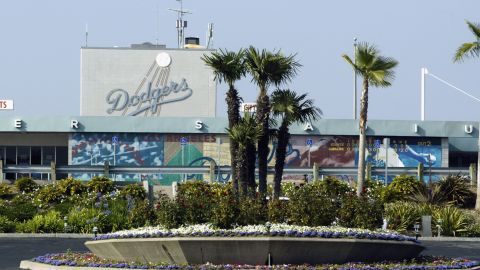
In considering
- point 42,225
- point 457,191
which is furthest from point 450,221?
point 42,225

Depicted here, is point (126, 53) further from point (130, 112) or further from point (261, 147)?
point (261, 147)

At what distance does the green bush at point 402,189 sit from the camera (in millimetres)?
47875

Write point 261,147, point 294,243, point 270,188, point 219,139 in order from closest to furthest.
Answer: point 294,243, point 261,147, point 270,188, point 219,139

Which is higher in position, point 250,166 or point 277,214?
point 250,166

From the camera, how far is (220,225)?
26.1m

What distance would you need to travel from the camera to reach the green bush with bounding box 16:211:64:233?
1684 inches

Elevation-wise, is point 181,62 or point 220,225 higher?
point 181,62

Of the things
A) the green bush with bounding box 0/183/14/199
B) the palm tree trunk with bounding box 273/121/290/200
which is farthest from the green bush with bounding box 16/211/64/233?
the palm tree trunk with bounding box 273/121/290/200

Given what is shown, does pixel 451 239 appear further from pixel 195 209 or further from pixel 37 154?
pixel 37 154

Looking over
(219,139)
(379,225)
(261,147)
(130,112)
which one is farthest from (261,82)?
(130,112)

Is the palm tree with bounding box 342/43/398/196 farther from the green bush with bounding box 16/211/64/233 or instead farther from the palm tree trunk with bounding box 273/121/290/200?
the green bush with bounding box 16/211/64/233

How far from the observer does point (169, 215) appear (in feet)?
87.7

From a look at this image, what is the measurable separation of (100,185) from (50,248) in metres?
14.8

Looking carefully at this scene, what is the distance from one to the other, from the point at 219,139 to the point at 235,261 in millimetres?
45694
